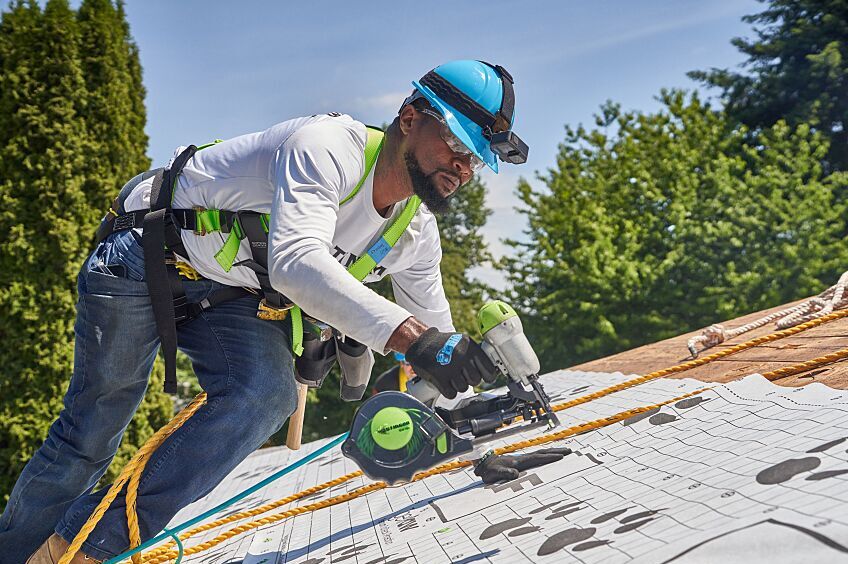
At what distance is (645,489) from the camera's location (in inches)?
61.7

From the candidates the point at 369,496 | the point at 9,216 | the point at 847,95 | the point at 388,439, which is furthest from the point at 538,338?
Result: the point at 388,439

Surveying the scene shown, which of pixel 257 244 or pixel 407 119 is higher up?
pixel 407 119

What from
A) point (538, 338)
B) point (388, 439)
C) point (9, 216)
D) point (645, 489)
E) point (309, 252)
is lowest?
point (538, 338)

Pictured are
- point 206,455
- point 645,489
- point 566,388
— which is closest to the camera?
point 645,489

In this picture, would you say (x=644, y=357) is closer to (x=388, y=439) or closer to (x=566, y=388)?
(x=566, y=388)

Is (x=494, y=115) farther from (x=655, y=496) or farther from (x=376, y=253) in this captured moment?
(x=655, y=496)

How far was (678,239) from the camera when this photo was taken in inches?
477

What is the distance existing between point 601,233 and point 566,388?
9.23 m

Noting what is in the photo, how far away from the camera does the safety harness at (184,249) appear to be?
1.96 metres

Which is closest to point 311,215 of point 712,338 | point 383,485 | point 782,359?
point 383,485

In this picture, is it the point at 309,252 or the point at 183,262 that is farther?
the point at 183,262

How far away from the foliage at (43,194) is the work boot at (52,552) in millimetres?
4669

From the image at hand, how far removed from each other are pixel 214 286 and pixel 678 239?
11.1 metres

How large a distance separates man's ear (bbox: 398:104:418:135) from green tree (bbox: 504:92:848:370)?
9.91m
